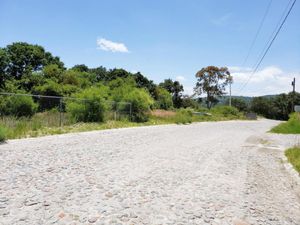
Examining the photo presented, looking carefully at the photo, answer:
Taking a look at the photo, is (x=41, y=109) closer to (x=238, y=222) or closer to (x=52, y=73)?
(x=238, y=222)

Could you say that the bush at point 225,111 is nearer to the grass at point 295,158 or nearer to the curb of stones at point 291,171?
the grass at point 295,158

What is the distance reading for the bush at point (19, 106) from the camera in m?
11.6

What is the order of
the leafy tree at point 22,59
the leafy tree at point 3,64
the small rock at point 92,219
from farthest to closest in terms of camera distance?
1. the leafy tree at point 22,59
2. the leafy tree at point 3,64
3. the small rock at point 92,219

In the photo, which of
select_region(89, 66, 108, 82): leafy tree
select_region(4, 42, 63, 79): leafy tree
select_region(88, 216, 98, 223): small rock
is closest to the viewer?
select_region(88, 216, 98, 223): small rock

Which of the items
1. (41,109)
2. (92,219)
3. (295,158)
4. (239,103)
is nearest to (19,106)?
(41,109)

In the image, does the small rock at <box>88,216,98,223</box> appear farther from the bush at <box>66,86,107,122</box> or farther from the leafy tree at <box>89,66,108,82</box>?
the leafy tree at <box>89,66,108,82</box>

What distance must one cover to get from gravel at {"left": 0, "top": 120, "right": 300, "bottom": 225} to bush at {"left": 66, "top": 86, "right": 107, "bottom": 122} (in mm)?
6675

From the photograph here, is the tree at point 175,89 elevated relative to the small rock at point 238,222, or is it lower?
elevated

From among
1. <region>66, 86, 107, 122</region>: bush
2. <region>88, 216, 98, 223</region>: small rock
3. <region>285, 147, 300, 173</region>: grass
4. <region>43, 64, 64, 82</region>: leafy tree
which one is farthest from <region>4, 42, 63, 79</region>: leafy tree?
<region>88, 216, 98, 223</region>: small rock

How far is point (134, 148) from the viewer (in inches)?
375

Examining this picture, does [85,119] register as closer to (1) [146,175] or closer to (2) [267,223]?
(1) [146,175]

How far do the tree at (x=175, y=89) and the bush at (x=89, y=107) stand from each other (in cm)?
3597

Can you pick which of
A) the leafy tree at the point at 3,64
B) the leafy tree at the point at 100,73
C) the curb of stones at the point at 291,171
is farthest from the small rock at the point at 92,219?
the leafy tree at the point at 100,73

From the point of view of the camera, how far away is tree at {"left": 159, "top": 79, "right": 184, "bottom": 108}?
171 ft
